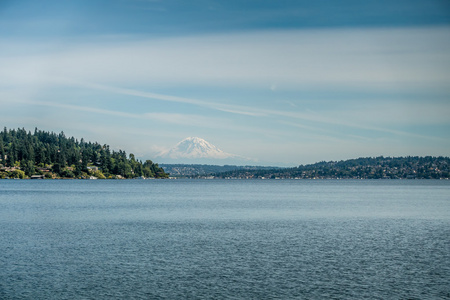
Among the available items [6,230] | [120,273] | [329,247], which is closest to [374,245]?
[329,247]

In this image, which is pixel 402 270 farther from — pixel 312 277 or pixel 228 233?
pixel 228 233

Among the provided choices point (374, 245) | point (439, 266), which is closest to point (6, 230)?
point (374, 245)

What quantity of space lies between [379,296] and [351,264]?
8975mm

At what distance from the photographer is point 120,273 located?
35.7 metres

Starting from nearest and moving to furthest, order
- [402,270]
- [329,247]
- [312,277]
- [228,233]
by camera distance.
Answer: [312,277] → [402,270] → [329,247] → [228,233]

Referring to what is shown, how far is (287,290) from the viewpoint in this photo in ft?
103

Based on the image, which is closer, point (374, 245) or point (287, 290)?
point (287, 290)

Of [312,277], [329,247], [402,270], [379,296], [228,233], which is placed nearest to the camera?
[379,296]

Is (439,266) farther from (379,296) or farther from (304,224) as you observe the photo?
(304,224)

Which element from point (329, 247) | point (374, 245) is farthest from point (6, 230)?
point (374, 245)

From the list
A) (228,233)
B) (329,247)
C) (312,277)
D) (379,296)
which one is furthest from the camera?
(228,233)

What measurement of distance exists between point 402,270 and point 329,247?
1077cm

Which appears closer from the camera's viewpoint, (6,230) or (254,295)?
(254,295)

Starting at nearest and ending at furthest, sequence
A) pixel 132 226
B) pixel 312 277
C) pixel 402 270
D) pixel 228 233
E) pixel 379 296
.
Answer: pixel 379 296 → pixel 312 277 → pixel 402 270 → pixel 228 233 → pixel 132 226
